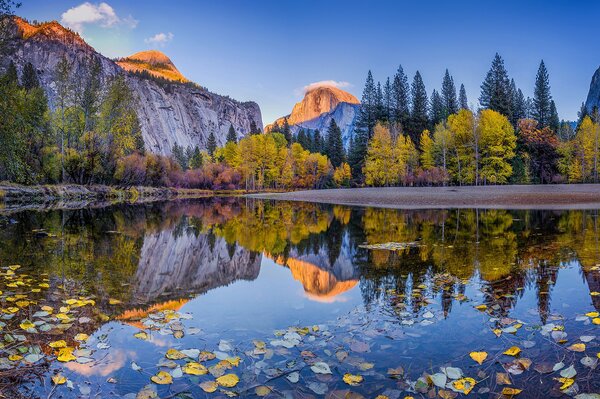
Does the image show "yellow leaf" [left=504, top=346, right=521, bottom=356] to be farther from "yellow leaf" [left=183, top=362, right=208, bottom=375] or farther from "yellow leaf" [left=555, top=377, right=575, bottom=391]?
"yellow leaf" [left=183, top=362, right=208, bottom=375]

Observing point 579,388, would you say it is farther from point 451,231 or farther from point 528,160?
point 528,160

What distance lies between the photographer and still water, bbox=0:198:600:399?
3.20 metres

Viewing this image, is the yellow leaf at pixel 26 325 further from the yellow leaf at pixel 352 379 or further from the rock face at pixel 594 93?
the rock face at pixel 594 93

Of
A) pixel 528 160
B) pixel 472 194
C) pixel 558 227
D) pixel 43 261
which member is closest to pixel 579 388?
pixel 43 261

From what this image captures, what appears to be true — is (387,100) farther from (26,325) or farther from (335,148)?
(26,325)

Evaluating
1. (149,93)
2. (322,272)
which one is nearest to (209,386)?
(322,272)

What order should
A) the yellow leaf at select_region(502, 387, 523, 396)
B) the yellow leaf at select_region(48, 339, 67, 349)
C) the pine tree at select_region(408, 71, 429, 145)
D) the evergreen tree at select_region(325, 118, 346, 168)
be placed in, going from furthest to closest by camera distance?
→ the evergreen tree at select_region(325, 118, 346, 168) < the pine tree at select_region(408, 71, 429, 145) < the yellow leaf at select_region(48, 339, 67, 349) < the yellow leaf at select_region(502, 387, 523, 396)

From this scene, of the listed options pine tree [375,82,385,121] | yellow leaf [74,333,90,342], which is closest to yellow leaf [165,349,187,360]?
yellow leaf [74,333,90,342]

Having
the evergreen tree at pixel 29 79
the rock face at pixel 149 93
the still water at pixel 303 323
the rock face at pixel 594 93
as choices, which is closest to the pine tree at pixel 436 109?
the still water at pixel 303 323

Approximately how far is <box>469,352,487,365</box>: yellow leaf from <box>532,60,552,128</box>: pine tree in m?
77.7

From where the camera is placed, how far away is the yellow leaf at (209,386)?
310cm

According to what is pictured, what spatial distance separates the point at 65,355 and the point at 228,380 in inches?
69.4

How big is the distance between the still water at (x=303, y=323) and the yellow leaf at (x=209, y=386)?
12 millimetres

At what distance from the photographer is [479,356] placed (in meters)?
3.60
